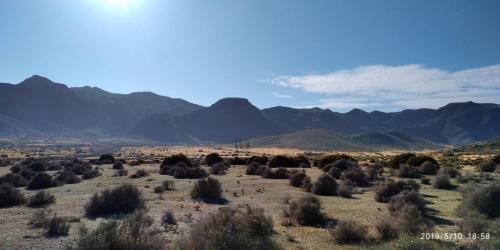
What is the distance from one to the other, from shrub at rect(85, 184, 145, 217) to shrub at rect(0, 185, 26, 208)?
5.41m

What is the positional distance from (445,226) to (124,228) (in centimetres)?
1269

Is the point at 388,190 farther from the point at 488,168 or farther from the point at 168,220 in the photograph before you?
the point at 488,168

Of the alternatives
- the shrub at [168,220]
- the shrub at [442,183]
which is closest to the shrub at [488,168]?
the shrub at [442,183]

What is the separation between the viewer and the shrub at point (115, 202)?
813 inches

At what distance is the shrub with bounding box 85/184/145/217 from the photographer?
2066 centimetres

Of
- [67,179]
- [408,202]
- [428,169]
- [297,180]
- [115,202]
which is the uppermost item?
[408,202]

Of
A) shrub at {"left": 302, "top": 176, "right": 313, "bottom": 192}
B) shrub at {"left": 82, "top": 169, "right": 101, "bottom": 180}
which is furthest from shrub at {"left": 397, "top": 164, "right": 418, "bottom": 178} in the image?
shrub at {"left": 82, "top": 169, "right": 101, "bottom": 180}

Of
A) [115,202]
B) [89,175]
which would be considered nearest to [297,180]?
[115,202]

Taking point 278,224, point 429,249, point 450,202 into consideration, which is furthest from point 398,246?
point 450,202

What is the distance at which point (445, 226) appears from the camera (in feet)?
55.7

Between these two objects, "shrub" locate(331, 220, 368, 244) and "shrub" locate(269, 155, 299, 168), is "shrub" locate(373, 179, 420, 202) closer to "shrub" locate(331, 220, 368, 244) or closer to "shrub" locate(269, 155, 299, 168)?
"shrub" locate(331, 220, 368, 244)

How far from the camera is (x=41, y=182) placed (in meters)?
32.2

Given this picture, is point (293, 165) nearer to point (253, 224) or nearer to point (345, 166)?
point (345, 166)

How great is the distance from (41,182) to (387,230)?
26.9 metres
